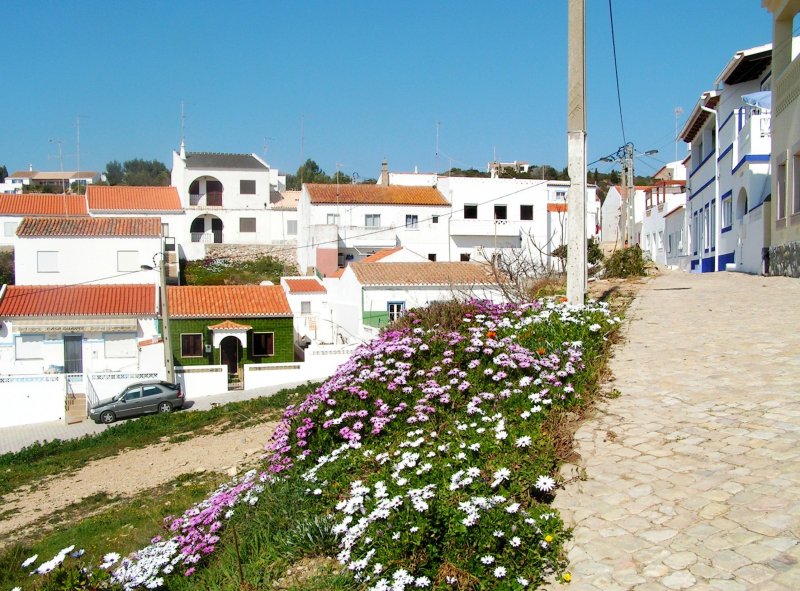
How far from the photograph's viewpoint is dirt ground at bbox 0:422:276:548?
44.6ft

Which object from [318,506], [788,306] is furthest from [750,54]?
[318,506]

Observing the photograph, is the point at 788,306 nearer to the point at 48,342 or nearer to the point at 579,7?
the point at 579,7

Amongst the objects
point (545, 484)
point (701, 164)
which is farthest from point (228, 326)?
point (545, 484)

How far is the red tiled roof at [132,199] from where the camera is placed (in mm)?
54812

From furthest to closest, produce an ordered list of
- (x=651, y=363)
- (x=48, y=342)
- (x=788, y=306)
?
(x=48, y=342)
(x=788, y=306)
(x=651, y=363)

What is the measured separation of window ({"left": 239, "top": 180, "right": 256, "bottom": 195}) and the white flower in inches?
2193

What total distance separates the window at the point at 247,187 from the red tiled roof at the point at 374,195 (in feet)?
23.8

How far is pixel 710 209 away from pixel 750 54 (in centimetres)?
710

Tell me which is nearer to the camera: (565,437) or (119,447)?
(565,437)

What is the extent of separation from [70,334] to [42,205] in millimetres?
28616

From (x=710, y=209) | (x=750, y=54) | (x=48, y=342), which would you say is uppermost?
(x=750, y=54)

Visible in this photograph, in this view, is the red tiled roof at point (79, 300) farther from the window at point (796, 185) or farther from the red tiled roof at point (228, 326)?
the window at point (796, 185)

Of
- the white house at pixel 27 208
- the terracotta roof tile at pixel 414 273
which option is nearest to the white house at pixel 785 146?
the terracotta roof tile at pixel 414 273

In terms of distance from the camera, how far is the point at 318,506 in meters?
6.63
